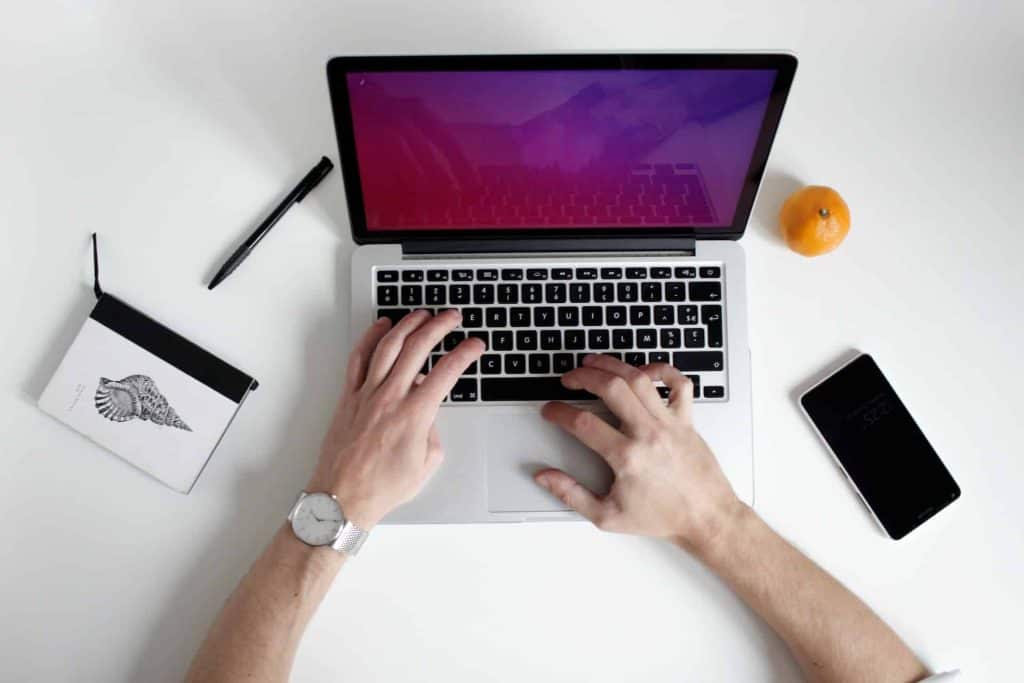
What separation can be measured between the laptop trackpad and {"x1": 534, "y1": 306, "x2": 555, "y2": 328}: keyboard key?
0.11m

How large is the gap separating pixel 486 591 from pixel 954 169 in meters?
0.79

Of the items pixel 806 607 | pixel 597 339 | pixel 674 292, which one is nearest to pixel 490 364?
pixel 597 339

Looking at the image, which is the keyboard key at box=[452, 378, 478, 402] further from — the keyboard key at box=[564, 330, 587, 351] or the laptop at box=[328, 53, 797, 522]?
the keyboard key at box=[564, 330, 587, 351]

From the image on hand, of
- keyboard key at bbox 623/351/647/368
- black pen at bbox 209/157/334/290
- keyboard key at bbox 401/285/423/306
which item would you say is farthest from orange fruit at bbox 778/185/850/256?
black pen at bbox 209/157/334/290

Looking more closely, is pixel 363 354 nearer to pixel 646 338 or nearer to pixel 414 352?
pixel 414 352

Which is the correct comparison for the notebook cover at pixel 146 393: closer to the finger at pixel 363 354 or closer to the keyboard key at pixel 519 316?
the finger at pixel 363 354

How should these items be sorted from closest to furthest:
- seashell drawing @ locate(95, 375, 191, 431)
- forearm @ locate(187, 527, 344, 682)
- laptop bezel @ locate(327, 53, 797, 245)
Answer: laptop bezel @ locate(327, 53, 797, 245), forearm @ locate(187, 527, 344, 682), seashell drawing @ locate(95, 375, 191, 431)

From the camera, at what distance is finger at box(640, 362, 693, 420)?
89 centimetres

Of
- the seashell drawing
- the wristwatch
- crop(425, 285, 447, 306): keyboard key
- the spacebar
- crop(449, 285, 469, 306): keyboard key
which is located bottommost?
the wristwatch

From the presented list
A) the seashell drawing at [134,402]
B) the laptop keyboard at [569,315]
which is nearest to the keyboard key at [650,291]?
the laptop keyboard at [569,315]

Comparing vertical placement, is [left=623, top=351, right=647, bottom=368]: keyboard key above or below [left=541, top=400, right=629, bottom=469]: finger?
above

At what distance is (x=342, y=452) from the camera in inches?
35.5

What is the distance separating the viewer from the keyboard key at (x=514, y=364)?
3.07 feet

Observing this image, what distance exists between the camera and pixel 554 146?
0.82 metres
